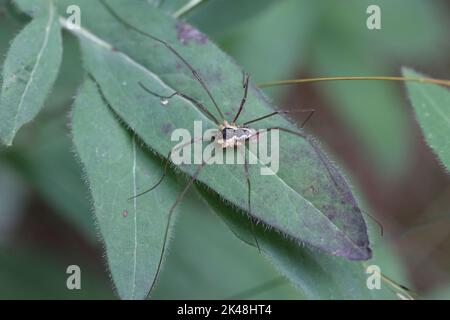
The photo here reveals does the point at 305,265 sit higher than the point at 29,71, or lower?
lower

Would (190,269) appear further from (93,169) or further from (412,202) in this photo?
(412,202)

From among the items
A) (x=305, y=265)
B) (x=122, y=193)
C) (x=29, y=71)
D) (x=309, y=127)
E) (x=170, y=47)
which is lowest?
(x=305, y=265)

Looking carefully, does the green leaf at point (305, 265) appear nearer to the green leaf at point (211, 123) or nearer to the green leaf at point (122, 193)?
the green leaf at point (211, 123)

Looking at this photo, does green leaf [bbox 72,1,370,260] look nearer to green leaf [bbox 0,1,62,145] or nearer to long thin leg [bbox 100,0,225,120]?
long thin leg [bbox 100,0,225,120]

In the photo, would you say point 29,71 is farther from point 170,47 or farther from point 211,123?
point 211,123

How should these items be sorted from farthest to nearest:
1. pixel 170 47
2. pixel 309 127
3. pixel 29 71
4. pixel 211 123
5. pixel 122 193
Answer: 1. pixel 309 127
2. pixel 170 47
3. pixel 211 123
4. pixel 29 71
5. pixel 122 193

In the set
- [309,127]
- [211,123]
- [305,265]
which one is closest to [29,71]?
[211,123]

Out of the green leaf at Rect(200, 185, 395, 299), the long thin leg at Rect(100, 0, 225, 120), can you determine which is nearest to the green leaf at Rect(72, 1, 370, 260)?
the long thin leg at Rect(100, 0, 225, 120)

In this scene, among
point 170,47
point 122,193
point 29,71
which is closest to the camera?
point 122,193
